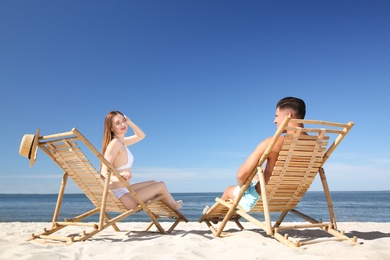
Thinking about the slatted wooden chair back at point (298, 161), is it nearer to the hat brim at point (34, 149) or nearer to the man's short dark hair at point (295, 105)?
the man's short dark hair at point (295, 105)

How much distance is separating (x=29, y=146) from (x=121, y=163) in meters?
1.08

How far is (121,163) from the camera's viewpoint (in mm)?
4586

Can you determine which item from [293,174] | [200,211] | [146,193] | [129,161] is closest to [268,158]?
[293,174]

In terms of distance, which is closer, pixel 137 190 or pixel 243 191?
pixel 243 191

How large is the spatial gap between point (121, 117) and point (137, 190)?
3.25 ft

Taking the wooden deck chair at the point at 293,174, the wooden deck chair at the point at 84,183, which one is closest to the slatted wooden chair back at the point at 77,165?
the wooden deck chair at the point at 84,183

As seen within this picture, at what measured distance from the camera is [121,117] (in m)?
4.79

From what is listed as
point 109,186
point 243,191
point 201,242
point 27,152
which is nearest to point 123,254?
point 201,242

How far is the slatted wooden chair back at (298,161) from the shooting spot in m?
3.66

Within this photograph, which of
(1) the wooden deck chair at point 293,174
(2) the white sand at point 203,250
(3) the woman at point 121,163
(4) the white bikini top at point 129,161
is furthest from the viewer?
(4) the white bikini top at point 129,161

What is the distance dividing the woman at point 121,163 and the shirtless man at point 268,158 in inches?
39.9

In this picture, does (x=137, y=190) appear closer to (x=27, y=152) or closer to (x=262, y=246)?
(x=27, y=152)

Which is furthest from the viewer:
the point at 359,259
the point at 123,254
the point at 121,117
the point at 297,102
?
the point at 121,117

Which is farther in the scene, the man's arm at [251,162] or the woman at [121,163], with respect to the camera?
the woman at [121,163]
